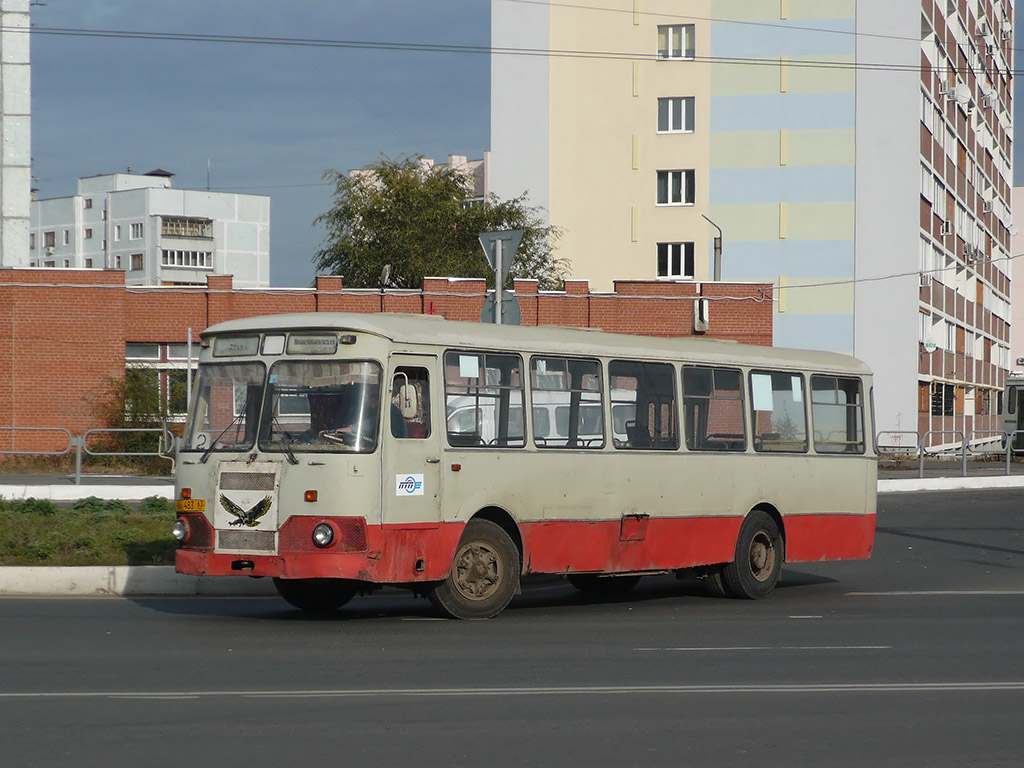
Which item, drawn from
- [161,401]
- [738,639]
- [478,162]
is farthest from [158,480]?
[478,162]

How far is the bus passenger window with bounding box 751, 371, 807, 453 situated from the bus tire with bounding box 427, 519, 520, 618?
12.2 ft

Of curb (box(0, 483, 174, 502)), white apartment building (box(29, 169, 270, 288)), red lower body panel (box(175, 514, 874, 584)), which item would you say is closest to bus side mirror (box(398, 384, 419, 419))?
red lower body panel (box(175, 514, 874, 584))

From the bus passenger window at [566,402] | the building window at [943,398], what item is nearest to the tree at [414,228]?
the building window at [943,398]

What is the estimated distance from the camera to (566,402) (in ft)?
44.0

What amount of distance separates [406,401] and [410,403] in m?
0.04

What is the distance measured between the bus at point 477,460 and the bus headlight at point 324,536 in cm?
1

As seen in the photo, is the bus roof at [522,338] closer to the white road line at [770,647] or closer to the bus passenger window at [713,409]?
the bus passenger window at [713,409]

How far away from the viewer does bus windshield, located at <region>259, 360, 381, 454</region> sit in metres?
11.7

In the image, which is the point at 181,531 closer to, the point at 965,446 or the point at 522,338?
the point at 522,338

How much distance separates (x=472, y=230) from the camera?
5256 cm

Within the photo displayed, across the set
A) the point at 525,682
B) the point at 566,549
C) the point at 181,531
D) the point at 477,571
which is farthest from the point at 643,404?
the point at 525,682

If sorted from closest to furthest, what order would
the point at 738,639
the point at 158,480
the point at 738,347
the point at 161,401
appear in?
the point at 738,639
the point at 738,347
the point at 158,480
the point at 161,401

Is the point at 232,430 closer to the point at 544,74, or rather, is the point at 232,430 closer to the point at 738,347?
the point at 738,347

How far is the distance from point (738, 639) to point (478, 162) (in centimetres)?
8690
